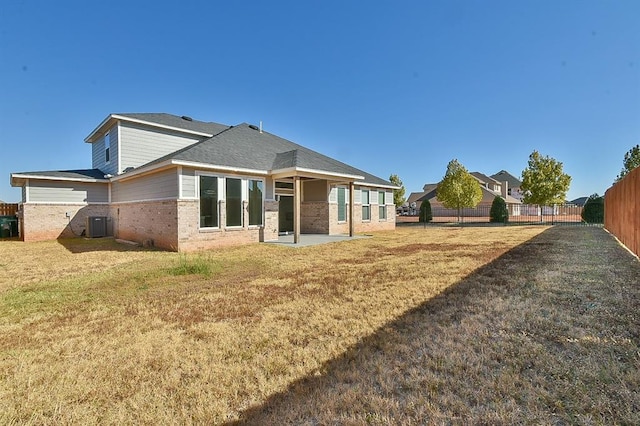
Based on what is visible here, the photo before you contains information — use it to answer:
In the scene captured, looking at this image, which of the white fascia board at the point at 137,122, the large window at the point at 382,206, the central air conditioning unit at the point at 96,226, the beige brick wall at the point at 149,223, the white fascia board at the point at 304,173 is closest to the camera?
the beige brick wall at the point at 149,223

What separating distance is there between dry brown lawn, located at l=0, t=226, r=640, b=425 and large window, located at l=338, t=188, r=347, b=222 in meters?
10.9

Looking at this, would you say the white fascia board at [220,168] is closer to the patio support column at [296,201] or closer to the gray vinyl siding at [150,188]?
the gray vinyl siding at [150,188]

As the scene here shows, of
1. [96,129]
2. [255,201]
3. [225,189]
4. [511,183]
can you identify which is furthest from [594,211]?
[511,183]

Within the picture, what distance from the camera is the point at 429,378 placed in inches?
100

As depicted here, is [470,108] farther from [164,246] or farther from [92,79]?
[92,79]

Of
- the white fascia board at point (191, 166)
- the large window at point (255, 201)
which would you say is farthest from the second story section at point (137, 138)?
the large window at point (255, 201)

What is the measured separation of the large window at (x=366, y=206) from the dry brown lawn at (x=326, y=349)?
12927 millimetres

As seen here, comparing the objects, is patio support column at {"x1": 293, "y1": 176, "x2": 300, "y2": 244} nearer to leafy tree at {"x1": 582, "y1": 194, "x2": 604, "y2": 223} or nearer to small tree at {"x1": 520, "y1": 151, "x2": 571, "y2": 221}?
leafy tree at {"x1": 582, "y1": 194, "x2": 604, "y2": 223}

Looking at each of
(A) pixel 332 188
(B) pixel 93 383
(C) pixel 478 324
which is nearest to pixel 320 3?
(A) pixel 332 188

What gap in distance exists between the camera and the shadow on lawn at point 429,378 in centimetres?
211

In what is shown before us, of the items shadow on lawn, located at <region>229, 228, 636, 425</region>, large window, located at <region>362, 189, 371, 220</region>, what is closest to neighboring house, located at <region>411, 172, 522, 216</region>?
large window, located at <region>362, 189, 371, 220</region>

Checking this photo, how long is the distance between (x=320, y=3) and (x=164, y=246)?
37.7 feet

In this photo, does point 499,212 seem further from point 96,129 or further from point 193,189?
point 96,129

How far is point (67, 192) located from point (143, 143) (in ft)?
15.4
